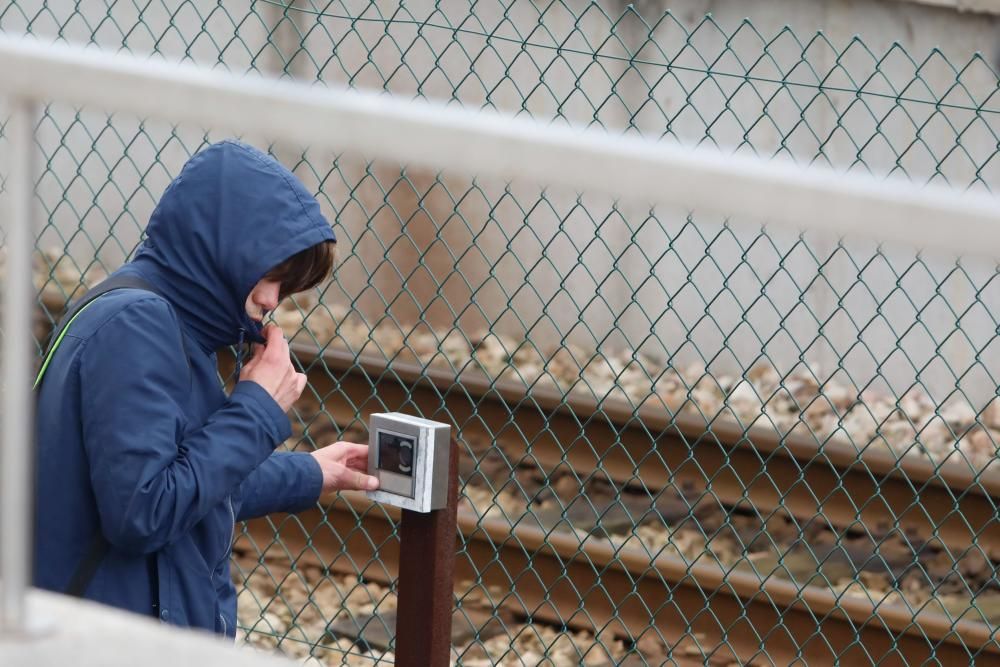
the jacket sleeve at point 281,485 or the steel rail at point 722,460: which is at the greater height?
the steel rail at point 722,460

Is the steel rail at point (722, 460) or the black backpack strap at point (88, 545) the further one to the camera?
the steel rail at point (722, 460)

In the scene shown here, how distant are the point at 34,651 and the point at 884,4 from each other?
5.55 metres

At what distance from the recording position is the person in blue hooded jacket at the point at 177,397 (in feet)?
8.11

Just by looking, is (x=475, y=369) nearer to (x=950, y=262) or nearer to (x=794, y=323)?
(x=794, y=323)

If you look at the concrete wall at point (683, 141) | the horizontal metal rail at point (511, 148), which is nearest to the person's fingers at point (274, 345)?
the horizontal metal rail at point (511, 148)

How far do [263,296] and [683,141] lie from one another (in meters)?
4.48

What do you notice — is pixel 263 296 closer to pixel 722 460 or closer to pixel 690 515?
pixel 690 515

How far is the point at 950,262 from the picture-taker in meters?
6.57

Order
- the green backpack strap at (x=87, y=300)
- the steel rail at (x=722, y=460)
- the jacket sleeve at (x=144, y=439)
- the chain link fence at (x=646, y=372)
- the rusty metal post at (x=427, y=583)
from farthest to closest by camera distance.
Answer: the steel rail at (x=722, y=460) < the chain link fence at (x=646, y=372) < the rusty metal post at (x=427, y=583) < the green backpack strap at (x=87, y=300) < the jacket sleeve at (x=144, y=439)

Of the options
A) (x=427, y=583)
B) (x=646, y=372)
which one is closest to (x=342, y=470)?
(x=427, y=583)

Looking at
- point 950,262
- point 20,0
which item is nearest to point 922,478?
point 950,262

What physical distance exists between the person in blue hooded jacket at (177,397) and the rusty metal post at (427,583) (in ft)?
1.43

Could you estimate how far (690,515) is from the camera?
17.0 ft

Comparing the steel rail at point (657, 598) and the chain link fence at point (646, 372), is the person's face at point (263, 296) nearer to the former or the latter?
the chain link fence at point (646, 372)
